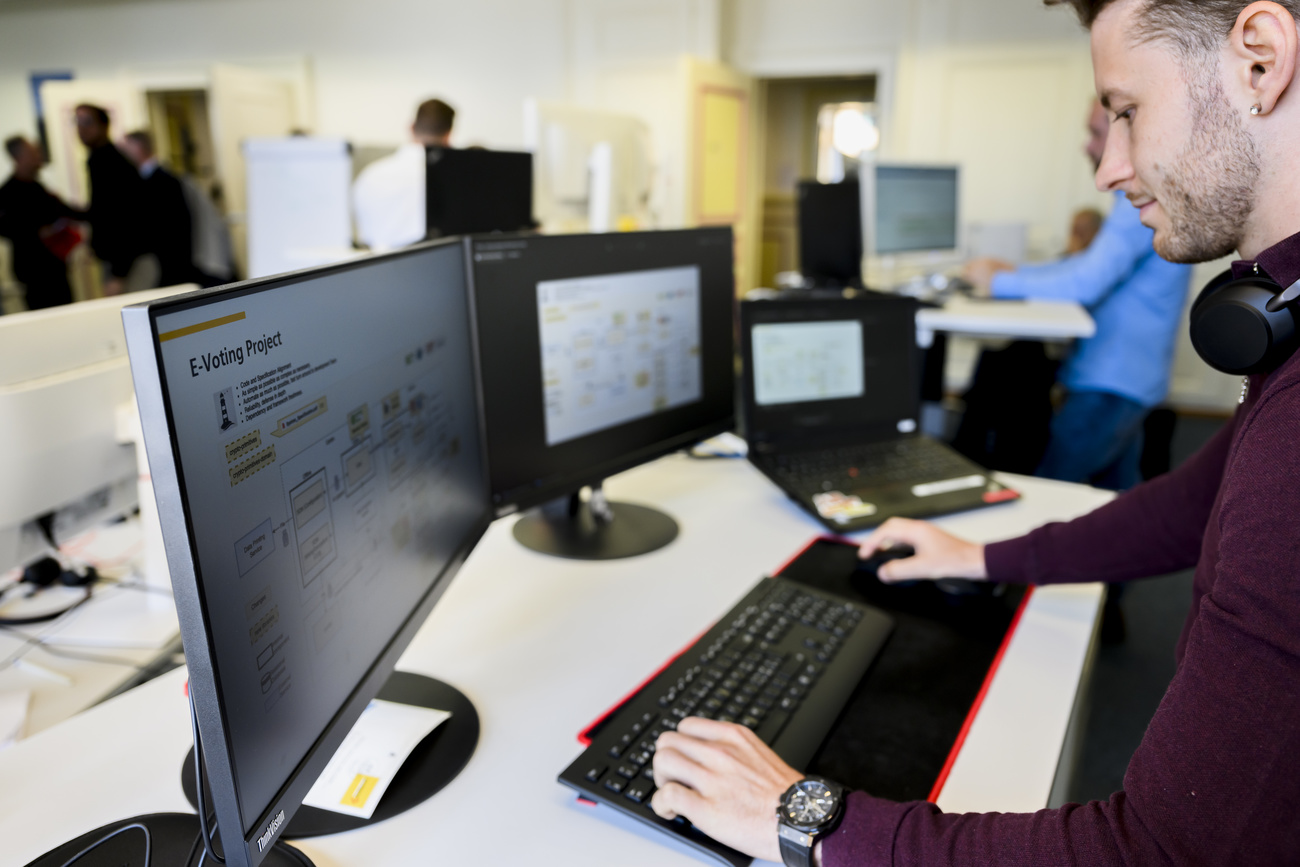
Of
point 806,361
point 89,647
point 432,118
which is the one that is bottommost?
point 89,647

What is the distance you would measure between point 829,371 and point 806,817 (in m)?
0.97

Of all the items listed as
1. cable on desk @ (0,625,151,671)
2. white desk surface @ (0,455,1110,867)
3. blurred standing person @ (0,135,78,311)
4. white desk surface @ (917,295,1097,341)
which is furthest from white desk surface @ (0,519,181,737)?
blurred standing person @ (0,135,78,311)

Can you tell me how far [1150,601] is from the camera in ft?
8.40

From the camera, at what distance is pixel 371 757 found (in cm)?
70

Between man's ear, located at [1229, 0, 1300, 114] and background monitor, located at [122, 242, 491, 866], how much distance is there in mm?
641

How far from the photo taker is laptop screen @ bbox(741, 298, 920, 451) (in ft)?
4.62

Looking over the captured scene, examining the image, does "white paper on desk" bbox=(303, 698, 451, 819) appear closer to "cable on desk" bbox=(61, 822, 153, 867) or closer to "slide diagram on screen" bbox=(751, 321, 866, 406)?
"cable on desk" bbox=(61, 822, 153, 867)

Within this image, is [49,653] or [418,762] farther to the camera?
[49,653]

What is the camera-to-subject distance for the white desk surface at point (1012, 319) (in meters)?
2.43

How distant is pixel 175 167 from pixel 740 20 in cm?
593

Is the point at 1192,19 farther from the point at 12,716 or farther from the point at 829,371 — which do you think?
the point at 12,716

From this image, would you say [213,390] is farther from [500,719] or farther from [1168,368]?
[1168,368]

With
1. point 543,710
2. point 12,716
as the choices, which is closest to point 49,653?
point 12,716

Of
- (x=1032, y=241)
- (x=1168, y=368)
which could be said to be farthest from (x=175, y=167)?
(x=1168, y=368)
